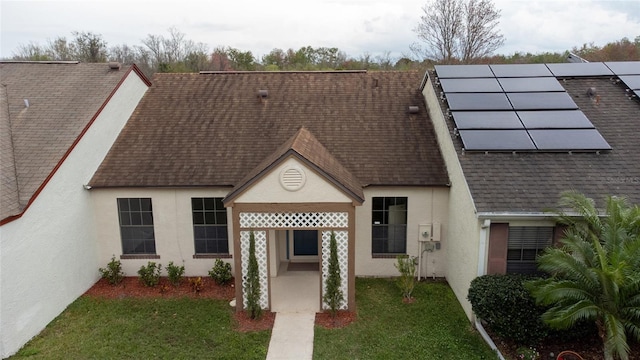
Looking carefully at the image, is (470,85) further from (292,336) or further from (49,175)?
(49,175)

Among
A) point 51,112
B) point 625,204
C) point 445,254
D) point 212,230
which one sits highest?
point 51,112

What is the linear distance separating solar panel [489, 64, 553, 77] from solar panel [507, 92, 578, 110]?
1.37 m

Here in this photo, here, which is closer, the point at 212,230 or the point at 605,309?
the point at 605,309

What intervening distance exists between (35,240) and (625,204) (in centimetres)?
1378

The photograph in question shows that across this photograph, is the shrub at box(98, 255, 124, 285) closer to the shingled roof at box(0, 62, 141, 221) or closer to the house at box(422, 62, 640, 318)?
the shingled roof at box(0, 62, 141, 221)

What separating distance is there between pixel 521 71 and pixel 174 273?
42.9 feet

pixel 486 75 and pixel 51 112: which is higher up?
pixel 486 75

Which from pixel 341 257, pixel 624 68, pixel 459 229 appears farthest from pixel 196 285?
pixel 624 68

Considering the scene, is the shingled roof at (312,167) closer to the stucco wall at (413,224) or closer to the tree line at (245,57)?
the stucco wall at (413,224)

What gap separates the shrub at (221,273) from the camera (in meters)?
13.0

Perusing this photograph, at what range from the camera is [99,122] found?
529 inches

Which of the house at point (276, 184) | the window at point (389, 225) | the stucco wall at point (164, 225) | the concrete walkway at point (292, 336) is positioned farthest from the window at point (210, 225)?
the window at point (389, 225)

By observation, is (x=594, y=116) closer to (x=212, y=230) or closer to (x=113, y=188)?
(x=212, y=230)

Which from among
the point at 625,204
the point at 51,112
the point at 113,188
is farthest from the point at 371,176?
the point at 51,112
